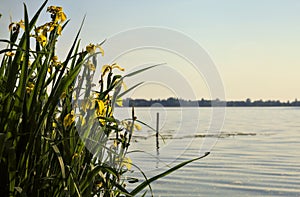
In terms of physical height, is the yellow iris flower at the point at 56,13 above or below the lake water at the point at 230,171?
above

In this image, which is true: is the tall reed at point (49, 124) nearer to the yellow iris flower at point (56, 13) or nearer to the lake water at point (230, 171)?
the yellow iris flower at point (56, 13)

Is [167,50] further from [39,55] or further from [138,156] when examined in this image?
[138,156]

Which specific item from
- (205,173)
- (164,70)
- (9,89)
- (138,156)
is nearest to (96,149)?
(9,89)

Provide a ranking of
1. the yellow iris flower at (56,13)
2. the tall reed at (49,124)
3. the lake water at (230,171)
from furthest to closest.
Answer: the lake water at (230,171) → the yellow iris flower at (56,13) → the tall reed at (49,124)

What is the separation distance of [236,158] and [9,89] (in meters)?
11.2

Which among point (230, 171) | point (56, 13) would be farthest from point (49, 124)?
point (230, 171)

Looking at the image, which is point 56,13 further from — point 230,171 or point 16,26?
point 230,171

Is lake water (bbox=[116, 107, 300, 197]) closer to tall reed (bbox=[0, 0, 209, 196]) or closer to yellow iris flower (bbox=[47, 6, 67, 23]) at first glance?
tall reed (bbox=[0, 0, 209, 196])

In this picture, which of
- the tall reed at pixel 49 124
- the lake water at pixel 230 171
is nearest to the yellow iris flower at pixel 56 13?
the tall reed at pixel 49 124

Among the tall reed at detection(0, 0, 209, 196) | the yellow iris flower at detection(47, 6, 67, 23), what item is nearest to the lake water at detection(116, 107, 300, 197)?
the tall reed at detection(0, 0, 209, 196)

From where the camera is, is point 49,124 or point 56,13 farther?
point 56,13

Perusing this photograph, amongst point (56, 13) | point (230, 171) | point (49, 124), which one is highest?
point (56, 13)

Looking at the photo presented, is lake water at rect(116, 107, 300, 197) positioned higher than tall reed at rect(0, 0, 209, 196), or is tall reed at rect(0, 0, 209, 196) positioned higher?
tall reed at rect(0, 0, 209, 196)

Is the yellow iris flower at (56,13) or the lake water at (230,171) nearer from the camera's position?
the yellow iris flower at (56,13)
